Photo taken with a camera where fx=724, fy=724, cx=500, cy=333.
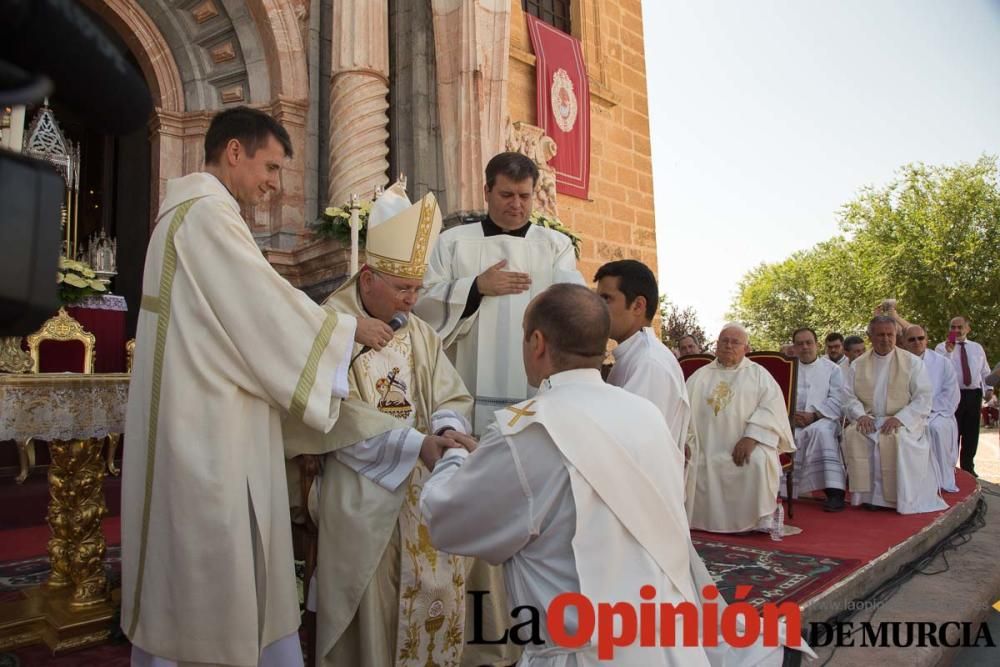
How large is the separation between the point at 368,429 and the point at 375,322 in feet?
1.15

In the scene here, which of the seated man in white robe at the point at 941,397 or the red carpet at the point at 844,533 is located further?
the seated man in white robe at the point at 941,397

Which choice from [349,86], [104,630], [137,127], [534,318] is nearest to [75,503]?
[104,630]

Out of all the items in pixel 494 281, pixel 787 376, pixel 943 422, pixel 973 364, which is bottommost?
pixel 943 422

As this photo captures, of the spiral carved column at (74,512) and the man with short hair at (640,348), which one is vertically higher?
the man with short hair at (640,348)

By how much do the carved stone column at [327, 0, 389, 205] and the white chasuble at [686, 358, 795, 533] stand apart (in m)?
3.50

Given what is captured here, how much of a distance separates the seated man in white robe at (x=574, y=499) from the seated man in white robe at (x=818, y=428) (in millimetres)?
5447

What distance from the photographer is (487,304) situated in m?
3.26

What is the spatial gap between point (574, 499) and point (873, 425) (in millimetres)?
6070

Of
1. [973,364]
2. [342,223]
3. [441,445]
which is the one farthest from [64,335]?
[973,364]

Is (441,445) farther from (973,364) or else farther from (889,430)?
(973,364)

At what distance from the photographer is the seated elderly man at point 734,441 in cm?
545

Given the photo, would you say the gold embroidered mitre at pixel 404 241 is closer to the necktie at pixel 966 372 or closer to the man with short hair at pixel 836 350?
the man with short hair at pixel 836 350

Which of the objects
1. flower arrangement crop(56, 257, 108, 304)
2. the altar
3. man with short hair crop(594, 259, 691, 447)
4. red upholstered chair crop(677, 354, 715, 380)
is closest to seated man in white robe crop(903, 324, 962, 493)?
red upholstered chair crop(677, 354, 715, 380)

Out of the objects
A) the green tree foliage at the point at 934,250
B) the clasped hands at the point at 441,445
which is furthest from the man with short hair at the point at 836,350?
the green tree foliage at the point at 934,250
